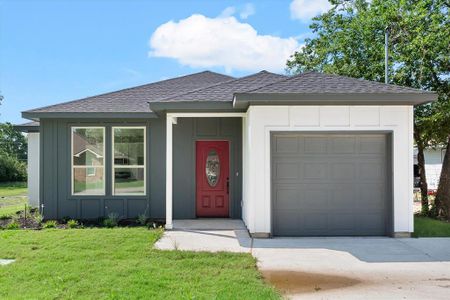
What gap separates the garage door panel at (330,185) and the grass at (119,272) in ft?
7.49

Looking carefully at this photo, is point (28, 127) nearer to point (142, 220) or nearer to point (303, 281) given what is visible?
point (142, 220)

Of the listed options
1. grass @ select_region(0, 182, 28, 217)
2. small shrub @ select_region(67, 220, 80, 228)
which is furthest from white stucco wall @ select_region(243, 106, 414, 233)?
grass @ select_region(0, 182, 28, 217)

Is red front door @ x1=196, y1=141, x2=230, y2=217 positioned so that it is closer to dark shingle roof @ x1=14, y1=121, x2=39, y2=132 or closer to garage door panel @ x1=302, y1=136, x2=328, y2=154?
garage door panel @ x1=302, y1=136, x2=328, y2=154

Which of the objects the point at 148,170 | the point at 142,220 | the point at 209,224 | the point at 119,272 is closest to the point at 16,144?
the point at 148,170

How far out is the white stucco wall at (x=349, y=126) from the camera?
8.49 m

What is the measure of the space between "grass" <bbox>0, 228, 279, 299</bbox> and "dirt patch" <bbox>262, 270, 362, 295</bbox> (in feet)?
0.75

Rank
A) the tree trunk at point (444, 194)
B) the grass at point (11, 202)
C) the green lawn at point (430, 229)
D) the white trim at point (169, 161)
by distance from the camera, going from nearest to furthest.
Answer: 1. the green lawn at point (430, 229)
2. the white trim at point (169, 161)
3. the tree trunk at point (444, 194)
4. the grass at point (11, 202)

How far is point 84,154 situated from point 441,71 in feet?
34.9

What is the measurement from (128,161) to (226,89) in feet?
11.3

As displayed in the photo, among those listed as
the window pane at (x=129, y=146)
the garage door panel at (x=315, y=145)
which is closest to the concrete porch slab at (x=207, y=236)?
the window pane at (x=129, y=146)

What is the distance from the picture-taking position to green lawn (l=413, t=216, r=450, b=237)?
8938mm

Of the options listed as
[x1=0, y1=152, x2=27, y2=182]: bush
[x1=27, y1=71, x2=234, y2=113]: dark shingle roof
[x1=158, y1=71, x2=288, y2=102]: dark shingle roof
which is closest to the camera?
[x1=158, y1=71, x2=288, y2=102]: dark shingle roof

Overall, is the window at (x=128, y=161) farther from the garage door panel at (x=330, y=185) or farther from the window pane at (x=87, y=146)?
the garage door panel at (x=330, y=185)

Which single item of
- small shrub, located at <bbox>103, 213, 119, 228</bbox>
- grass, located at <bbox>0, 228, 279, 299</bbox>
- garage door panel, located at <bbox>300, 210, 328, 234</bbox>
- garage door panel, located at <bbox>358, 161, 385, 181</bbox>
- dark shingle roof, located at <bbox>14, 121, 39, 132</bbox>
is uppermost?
dark shingle roof, located at <bbox>14, 121, 39, 132</bbox>
